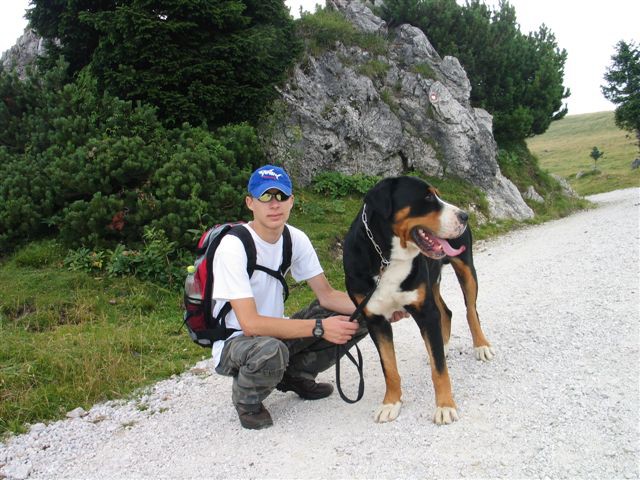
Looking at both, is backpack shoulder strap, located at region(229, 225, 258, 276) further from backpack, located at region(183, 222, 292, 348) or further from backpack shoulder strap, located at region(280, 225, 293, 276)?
backpack shoulder strap, located at region(280, 225, 293, 276)

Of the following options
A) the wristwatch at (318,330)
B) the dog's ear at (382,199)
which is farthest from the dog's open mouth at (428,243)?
the wristwatch at (318,330)

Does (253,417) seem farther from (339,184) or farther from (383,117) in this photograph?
(383,117)

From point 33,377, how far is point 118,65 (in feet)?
22.7

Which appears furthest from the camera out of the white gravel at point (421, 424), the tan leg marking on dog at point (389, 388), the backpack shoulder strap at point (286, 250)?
the backpack shoulder strap at point (286, 250)

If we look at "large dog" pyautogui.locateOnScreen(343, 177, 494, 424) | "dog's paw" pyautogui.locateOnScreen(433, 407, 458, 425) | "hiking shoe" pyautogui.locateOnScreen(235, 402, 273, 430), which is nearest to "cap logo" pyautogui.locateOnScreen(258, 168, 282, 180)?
"large dog" pyautogui.locateOnScreen(343, 177, 494, 424)

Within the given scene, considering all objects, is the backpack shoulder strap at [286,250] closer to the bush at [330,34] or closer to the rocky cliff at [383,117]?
the rocky cliff at [383,117]

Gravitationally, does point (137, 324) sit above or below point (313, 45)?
below

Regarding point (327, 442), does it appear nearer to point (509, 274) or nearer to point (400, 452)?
point (400, 452)

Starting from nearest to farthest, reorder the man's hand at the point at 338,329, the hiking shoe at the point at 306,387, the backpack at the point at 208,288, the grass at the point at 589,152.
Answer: the man's hand at the point at 338,329 < the backpack at the point at 208,288 < the hiking shoe at the point at 306,387 < the grass at the point at 589,152

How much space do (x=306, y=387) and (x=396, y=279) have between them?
4.34ft

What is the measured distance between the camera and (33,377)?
197 inches

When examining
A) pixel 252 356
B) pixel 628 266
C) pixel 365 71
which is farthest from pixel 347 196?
pixel 252 356

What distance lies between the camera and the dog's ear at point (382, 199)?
3.50m

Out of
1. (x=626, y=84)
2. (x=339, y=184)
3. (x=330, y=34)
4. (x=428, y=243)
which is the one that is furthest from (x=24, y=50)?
(x=626, y=84)
